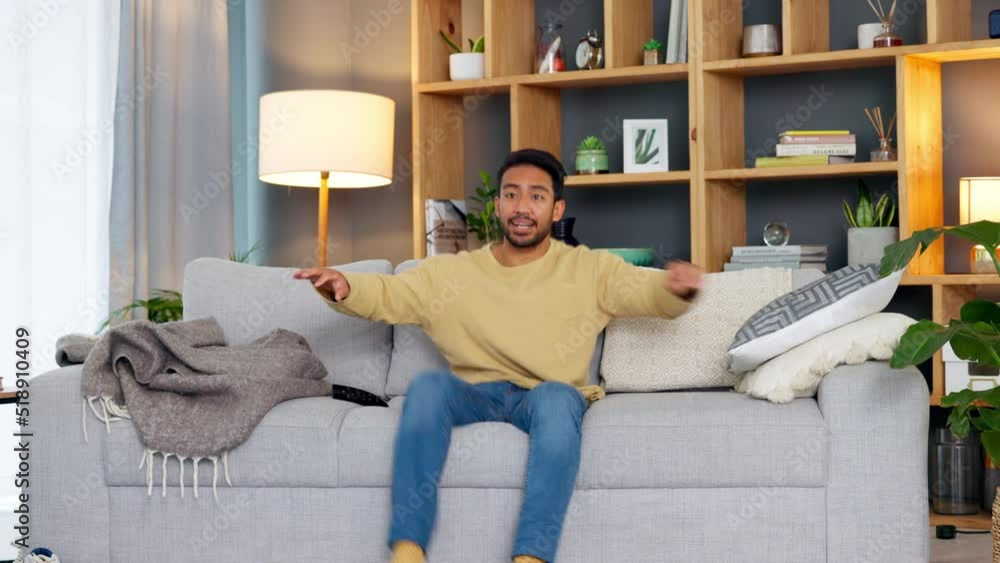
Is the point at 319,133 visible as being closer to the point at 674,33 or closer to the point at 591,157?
the point at 591,157

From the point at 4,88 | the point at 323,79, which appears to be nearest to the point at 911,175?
the point at 323,79

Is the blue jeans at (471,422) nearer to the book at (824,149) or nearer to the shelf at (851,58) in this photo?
the book at (824,149)

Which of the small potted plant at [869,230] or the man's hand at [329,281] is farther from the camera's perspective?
the small potted plant at [869,230]

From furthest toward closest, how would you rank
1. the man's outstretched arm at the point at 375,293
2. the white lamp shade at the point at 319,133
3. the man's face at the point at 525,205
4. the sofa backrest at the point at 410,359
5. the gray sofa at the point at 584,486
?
the white lamp shade at the point at 319,133
the sofa backrest at the point at 410,359
the man's face at the point at 525,205
the man's outstretched arm at the point at 375,293
the gray sofa at the point at 584,486

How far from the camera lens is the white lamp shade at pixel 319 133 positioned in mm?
Result: 4227

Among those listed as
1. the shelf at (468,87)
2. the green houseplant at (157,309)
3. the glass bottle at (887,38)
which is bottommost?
the green houseplant at (157,309)

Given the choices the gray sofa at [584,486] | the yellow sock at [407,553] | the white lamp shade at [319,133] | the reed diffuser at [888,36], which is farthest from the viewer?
the white lamp shade at [319,133]

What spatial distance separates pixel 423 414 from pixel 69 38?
213 cm

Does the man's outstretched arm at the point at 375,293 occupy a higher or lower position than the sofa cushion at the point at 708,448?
higher

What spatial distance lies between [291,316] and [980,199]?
2193mm

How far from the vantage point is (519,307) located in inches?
118

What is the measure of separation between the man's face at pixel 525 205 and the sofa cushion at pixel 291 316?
0.52 meters

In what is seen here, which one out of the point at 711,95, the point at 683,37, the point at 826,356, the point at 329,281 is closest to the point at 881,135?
the point at 711,95

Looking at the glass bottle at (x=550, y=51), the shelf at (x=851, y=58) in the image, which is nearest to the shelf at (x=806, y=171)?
the shelf at (x=851, y=58)
